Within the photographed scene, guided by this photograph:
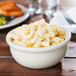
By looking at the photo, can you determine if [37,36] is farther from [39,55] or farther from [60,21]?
[60,21]

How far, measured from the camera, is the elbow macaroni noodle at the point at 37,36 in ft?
2.75

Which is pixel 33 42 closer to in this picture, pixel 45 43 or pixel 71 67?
pixel 45 43

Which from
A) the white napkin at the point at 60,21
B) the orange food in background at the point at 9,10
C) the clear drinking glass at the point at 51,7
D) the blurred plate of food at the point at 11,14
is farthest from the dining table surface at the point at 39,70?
the clear drinking glass at the point at 51,7

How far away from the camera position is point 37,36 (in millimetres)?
847

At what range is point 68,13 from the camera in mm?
1549

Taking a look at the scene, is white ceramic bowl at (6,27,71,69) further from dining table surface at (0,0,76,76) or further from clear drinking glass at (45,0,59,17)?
clear drinking glass at (45,0,59,17)

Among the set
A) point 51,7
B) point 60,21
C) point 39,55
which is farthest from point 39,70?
point 51,7

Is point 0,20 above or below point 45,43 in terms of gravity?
below

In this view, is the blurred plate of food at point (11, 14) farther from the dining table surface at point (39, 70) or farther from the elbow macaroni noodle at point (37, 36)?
the elbow macaroni noodle at point (37, 36)

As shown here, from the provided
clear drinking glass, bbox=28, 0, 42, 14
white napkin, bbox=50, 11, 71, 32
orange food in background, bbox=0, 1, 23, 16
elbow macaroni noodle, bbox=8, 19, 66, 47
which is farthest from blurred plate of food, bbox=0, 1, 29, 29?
elbow macaroni noodle, bbox=8, 19, 66, 47

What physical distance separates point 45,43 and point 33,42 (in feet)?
0.17

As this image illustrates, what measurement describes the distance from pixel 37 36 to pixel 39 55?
0.08 meters

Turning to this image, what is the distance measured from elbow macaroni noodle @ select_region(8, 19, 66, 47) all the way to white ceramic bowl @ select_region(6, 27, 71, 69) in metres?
0.02

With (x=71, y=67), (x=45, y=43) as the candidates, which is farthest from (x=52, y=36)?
(x=71, y=67)
